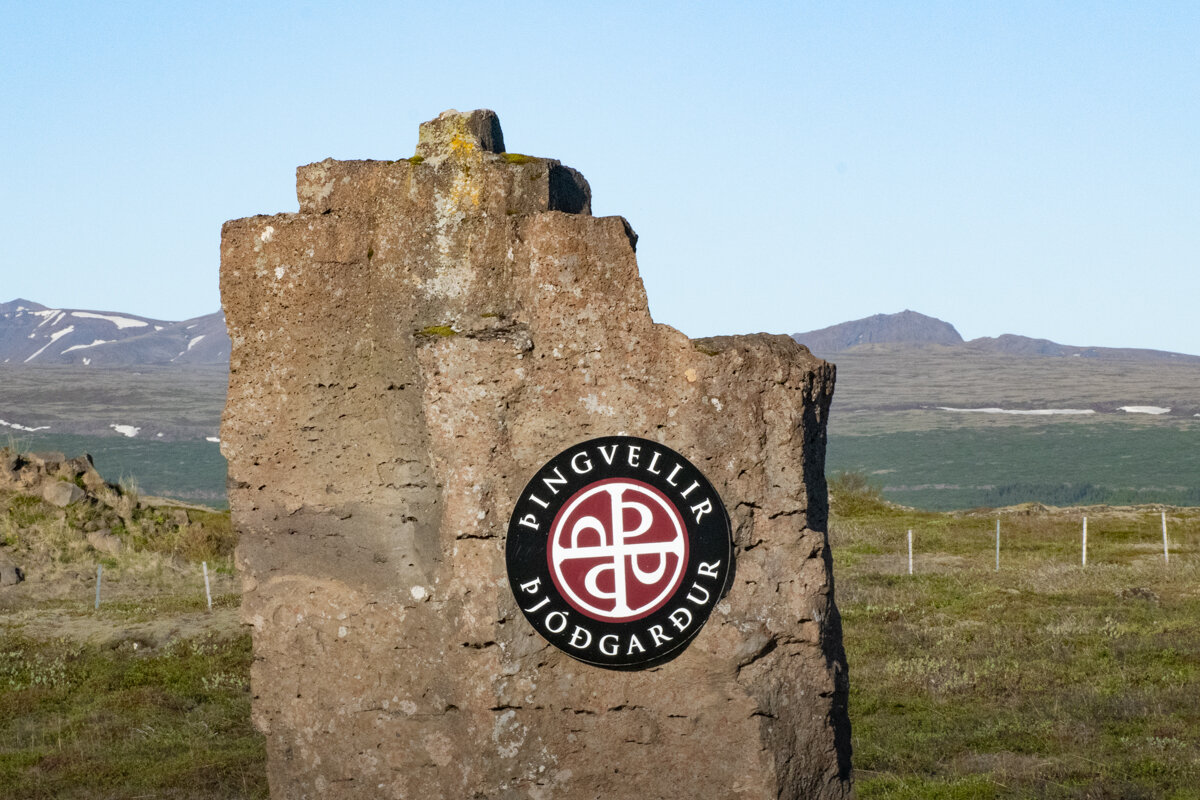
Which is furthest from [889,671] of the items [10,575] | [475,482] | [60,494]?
[60,494]

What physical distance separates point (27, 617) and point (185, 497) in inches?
2003

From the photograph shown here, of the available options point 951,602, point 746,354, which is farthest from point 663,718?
point 951,602

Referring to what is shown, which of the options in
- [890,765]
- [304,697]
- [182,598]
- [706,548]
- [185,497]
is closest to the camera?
[706,548]

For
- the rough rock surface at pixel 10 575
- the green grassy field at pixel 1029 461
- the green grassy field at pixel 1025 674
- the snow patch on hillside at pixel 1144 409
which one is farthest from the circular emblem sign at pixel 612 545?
the snow patch on hillside at pixel 1144 409

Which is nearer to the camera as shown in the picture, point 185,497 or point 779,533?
point 779,533

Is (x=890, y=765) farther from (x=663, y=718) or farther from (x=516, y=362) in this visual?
(x=516, y=362)

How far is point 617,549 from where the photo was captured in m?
5.38

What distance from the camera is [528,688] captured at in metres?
5.42

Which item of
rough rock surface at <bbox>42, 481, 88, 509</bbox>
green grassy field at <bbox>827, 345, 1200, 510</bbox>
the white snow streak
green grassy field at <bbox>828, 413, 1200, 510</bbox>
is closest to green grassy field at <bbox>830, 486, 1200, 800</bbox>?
rough rock surface at <bbox>42, 481, 88, 509</bbox>

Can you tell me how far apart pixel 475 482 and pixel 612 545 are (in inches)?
25.0

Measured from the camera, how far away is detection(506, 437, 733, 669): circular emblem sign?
5.38m

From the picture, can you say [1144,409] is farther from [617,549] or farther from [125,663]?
[617,549]

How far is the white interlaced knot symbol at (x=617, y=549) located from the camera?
5.38 meters

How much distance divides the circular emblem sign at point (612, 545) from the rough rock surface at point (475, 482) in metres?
0.09
